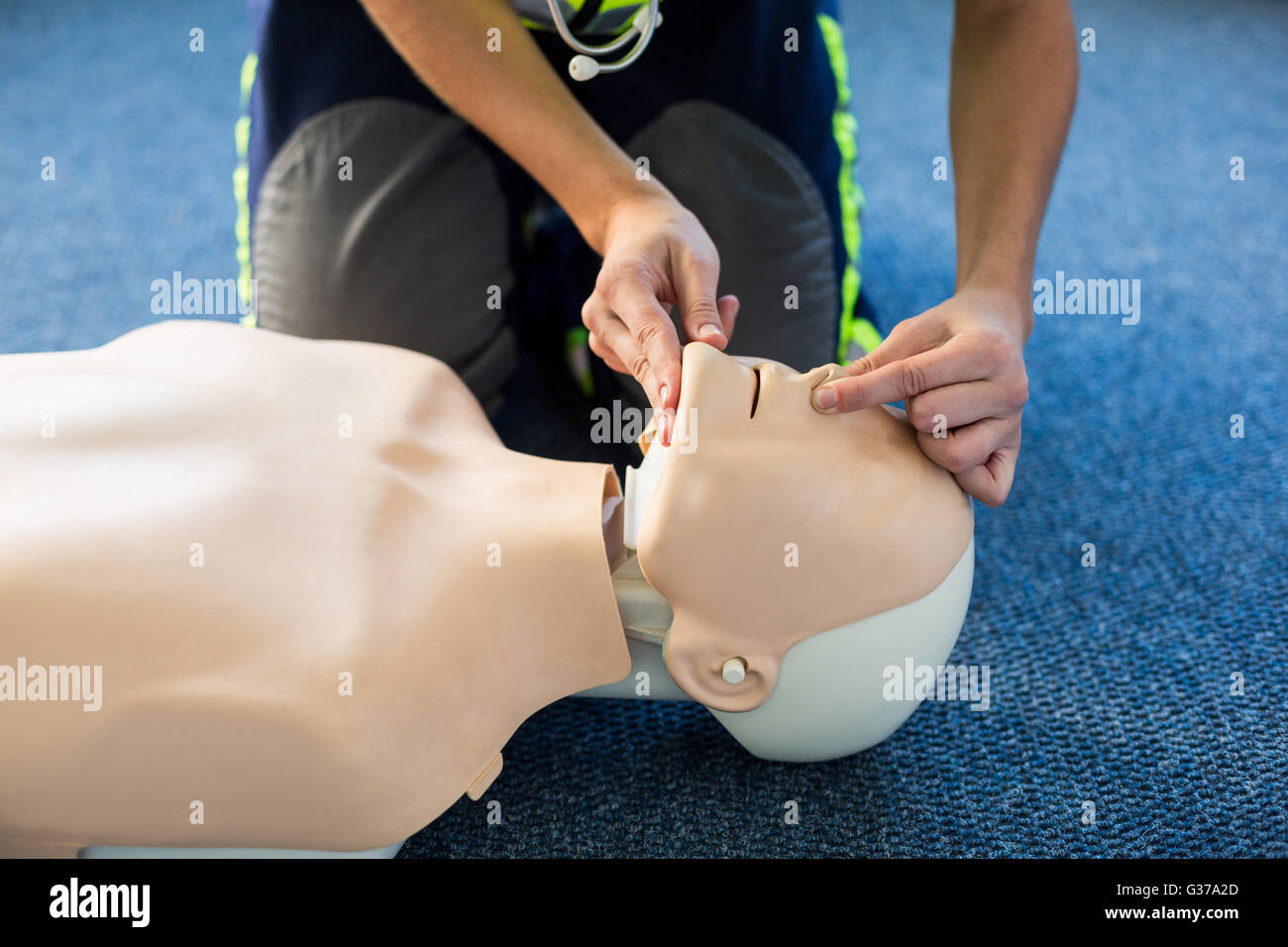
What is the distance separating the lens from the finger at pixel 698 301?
981 millimetres

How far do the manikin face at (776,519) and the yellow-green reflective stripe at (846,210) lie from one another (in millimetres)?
656

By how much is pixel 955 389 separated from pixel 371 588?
1.58 feet

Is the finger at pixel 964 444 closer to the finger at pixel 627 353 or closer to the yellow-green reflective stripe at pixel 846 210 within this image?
the finger at pixel 627 353

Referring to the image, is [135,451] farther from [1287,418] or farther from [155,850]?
[1287,418]

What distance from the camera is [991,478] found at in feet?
3.05

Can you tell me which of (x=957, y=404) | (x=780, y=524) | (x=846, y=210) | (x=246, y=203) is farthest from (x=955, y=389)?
(x=246, y=203)

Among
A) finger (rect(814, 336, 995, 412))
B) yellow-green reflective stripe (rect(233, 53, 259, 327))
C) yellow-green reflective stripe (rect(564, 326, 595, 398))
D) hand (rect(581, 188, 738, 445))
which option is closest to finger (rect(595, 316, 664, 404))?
hand (rect(581, 188, 738, 445))

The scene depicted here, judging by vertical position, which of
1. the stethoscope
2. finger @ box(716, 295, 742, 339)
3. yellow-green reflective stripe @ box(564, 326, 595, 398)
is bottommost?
finger @ box(716, 295, 742, 339)

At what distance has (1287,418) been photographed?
63.2 inches

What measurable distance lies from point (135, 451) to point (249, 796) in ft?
0.95

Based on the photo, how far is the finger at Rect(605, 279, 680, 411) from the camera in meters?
0.91

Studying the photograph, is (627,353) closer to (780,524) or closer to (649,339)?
(649,339)

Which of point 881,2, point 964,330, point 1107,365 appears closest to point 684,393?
point 964,330

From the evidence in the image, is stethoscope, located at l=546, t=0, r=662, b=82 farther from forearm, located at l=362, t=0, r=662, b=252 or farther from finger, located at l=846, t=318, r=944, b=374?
finger, located at l=846, t=318, r=944, b=374
